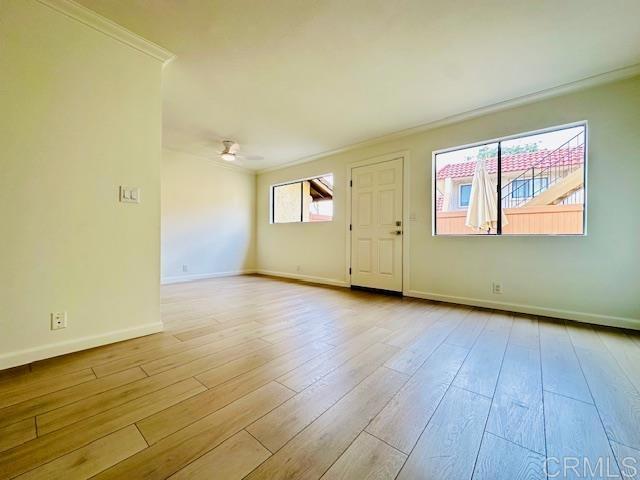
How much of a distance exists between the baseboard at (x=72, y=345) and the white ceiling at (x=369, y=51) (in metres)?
2.37

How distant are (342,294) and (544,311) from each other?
93.3 inches

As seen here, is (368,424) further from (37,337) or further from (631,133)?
(631,133)

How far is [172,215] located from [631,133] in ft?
20.0

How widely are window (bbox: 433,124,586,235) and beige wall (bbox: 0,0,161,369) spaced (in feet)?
11.3

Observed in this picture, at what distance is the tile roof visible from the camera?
2717 millimetres

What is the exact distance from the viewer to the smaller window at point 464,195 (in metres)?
3.35

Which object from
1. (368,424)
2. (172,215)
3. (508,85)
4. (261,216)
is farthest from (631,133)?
(172,215)

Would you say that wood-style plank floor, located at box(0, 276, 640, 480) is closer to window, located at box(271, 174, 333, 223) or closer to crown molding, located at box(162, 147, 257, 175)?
window, located at box(271, 174, 333, 223)

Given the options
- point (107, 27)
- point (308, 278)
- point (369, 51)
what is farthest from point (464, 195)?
point (107, 27)

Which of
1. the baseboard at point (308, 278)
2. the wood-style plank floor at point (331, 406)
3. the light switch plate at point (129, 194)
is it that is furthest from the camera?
the baseboard at point (308, 278)

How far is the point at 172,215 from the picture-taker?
4660 millimetres

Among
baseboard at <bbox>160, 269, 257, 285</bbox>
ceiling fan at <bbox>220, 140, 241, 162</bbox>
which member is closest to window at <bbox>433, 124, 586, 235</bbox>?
ceiling fan at <bbox>220, 140, 241, 162</bbox>

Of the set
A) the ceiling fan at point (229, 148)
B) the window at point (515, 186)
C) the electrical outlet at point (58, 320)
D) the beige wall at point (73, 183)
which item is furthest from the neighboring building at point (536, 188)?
the electrical outlet at point (58, 320)

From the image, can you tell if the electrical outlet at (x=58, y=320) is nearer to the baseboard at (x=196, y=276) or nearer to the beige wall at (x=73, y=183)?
the beige wall at (x=73, y=183)
